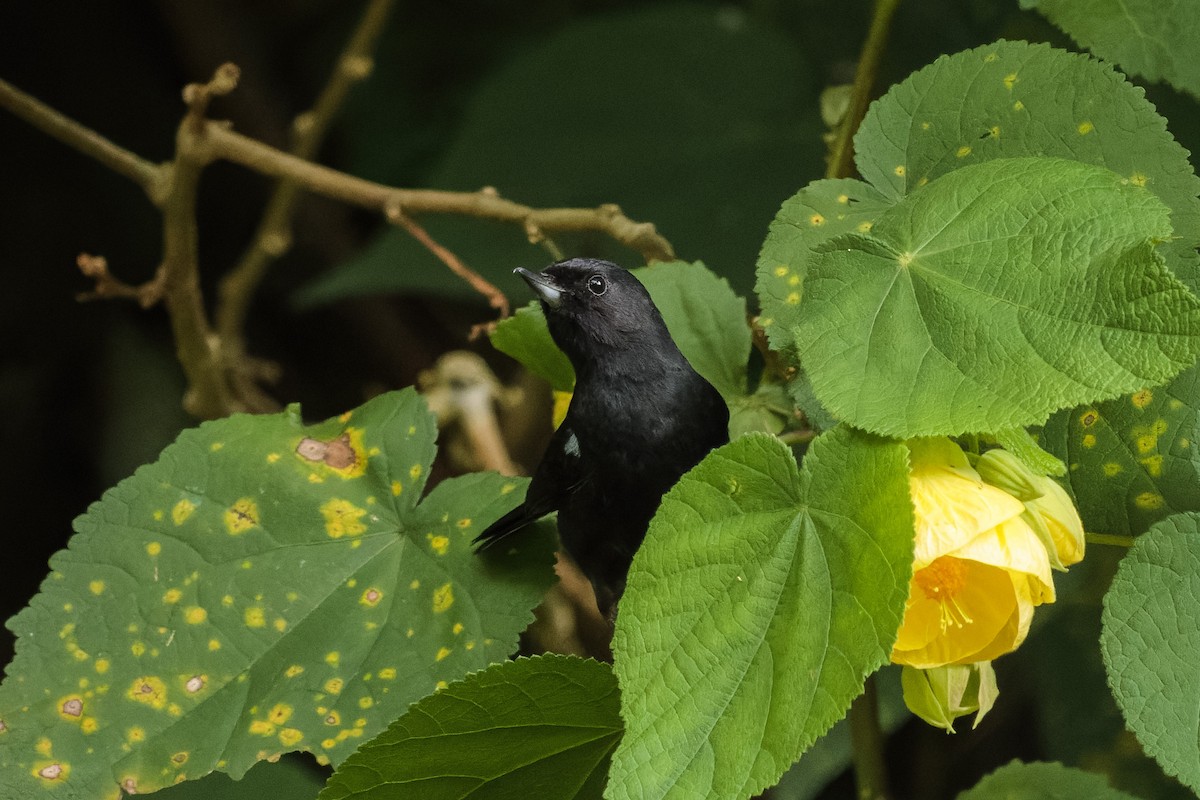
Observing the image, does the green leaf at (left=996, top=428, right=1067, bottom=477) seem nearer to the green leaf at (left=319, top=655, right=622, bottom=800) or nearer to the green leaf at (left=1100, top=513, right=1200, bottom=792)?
the green leaf at (left=1100, top=513, right=1200, bottom=792)

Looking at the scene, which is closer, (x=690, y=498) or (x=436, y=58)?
(x=690, y=498)

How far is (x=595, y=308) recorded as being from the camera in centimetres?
80

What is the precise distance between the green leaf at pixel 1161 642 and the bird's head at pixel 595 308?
32cm

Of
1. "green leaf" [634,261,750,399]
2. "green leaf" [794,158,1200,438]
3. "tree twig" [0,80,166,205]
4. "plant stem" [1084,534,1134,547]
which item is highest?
"tree twig" [0,80,166,205]

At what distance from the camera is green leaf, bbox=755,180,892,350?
715 mm

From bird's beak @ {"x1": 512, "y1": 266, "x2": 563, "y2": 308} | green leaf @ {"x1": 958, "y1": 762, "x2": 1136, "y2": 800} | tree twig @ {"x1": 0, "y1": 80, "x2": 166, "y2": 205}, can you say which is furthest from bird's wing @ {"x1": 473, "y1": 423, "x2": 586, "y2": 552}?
tree twig @ {"x1": 0, "y1": 80, "x2": 166, "y2": 205}

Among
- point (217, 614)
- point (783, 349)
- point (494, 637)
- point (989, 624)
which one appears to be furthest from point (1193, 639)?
point (217, 614)

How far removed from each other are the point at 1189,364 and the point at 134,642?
0.62m

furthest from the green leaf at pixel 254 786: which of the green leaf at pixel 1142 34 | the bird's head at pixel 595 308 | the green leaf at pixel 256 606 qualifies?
the green leaf at pixel 1142 34

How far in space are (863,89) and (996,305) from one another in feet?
0.98

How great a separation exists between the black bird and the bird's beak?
31 millimetres

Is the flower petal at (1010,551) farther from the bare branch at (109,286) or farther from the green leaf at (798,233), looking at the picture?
the bare branch at (109,286)

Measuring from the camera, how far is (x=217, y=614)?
30.6 inches

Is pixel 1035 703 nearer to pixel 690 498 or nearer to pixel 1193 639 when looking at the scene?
pixel 1193 639
